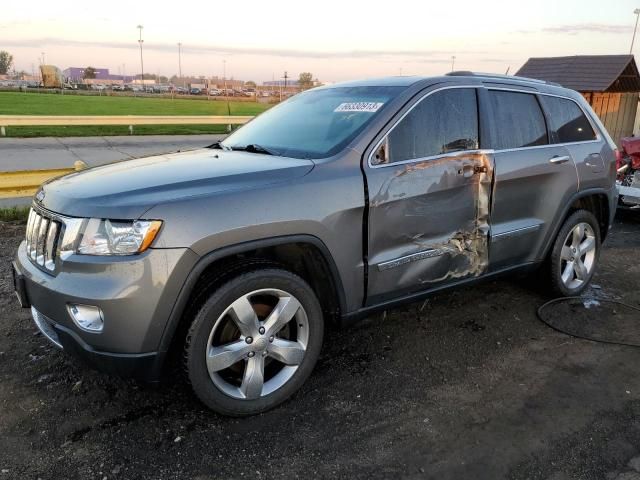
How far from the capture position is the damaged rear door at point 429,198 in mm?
3293

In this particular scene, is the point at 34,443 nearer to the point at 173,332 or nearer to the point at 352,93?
the point at 173,332

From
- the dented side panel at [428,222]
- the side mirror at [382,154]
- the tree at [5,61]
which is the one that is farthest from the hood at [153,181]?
the tree at [5,61]

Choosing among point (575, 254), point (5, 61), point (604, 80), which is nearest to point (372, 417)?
point (575, 254)

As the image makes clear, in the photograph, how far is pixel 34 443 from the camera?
2.78 metres

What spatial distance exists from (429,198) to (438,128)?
20.0 inches

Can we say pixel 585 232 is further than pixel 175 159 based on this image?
Yes

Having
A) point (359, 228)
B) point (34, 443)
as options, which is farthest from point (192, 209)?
point (34, 443)

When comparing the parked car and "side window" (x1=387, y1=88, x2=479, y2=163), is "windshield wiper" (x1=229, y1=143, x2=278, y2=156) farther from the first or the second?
"side window" (x1=387, y1=88, x2=479, y2=163)

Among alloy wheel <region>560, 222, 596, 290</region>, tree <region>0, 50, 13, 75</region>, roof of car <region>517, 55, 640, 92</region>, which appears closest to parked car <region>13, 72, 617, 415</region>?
alloy wheel <region>560, 222, 596, 290</region>

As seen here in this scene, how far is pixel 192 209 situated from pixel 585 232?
3.70 metres

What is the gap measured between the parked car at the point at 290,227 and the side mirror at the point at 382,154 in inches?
0.6

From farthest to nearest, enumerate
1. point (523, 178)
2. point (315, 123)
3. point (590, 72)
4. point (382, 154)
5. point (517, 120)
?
point (590, 72)
point (517, 120)
point (523, 178)
point (315, 123)
point (382, 154)

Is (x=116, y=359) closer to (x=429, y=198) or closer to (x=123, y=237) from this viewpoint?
(x=123, y=237)

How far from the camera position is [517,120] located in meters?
4.15
